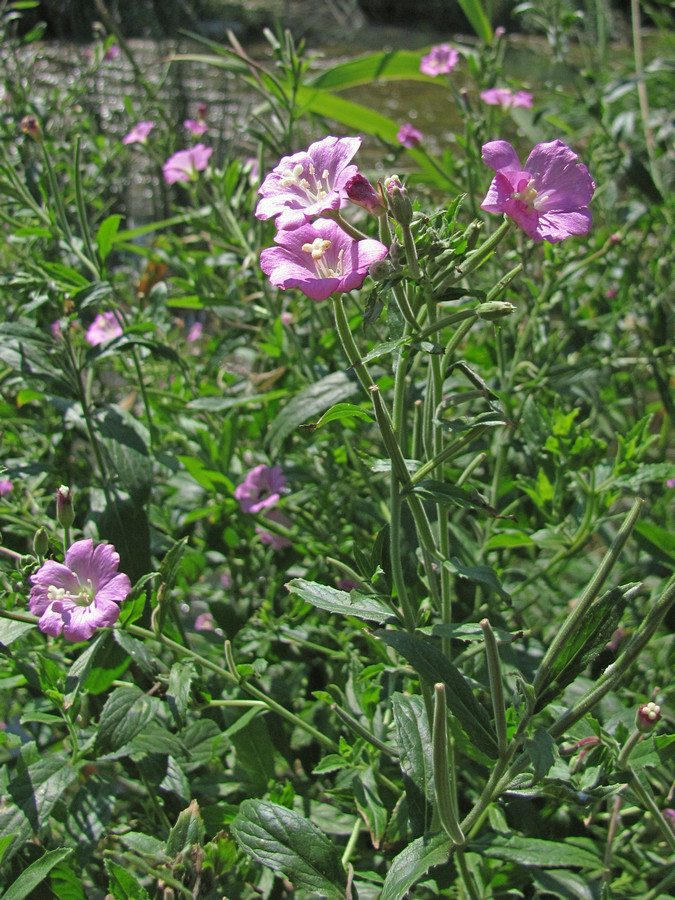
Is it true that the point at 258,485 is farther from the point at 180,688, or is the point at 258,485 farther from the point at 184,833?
the point at 184,833

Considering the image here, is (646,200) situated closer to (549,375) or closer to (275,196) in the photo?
(549,375)

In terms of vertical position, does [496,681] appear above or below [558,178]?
below

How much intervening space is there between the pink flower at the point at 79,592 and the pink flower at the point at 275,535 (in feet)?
1.70

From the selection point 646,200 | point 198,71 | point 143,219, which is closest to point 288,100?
point 646,200

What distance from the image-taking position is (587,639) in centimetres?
72

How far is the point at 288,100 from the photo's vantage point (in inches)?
56.9

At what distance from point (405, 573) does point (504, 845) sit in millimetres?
371

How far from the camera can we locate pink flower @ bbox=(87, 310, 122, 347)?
68.7 inches

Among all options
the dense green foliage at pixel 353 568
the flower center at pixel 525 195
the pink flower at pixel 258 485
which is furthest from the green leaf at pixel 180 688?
the flower center at pixel 525 195

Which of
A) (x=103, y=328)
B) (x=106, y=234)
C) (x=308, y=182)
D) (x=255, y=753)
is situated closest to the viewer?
(x=308, y=182)

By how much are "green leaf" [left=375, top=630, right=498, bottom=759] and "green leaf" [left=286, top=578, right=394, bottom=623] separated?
0.06 m

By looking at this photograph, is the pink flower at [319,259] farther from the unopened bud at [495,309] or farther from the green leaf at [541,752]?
the green leaf at [541,752]

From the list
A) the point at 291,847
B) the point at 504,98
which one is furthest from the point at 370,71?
the point at 291,847

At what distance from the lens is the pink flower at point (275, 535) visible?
1.47 meters
